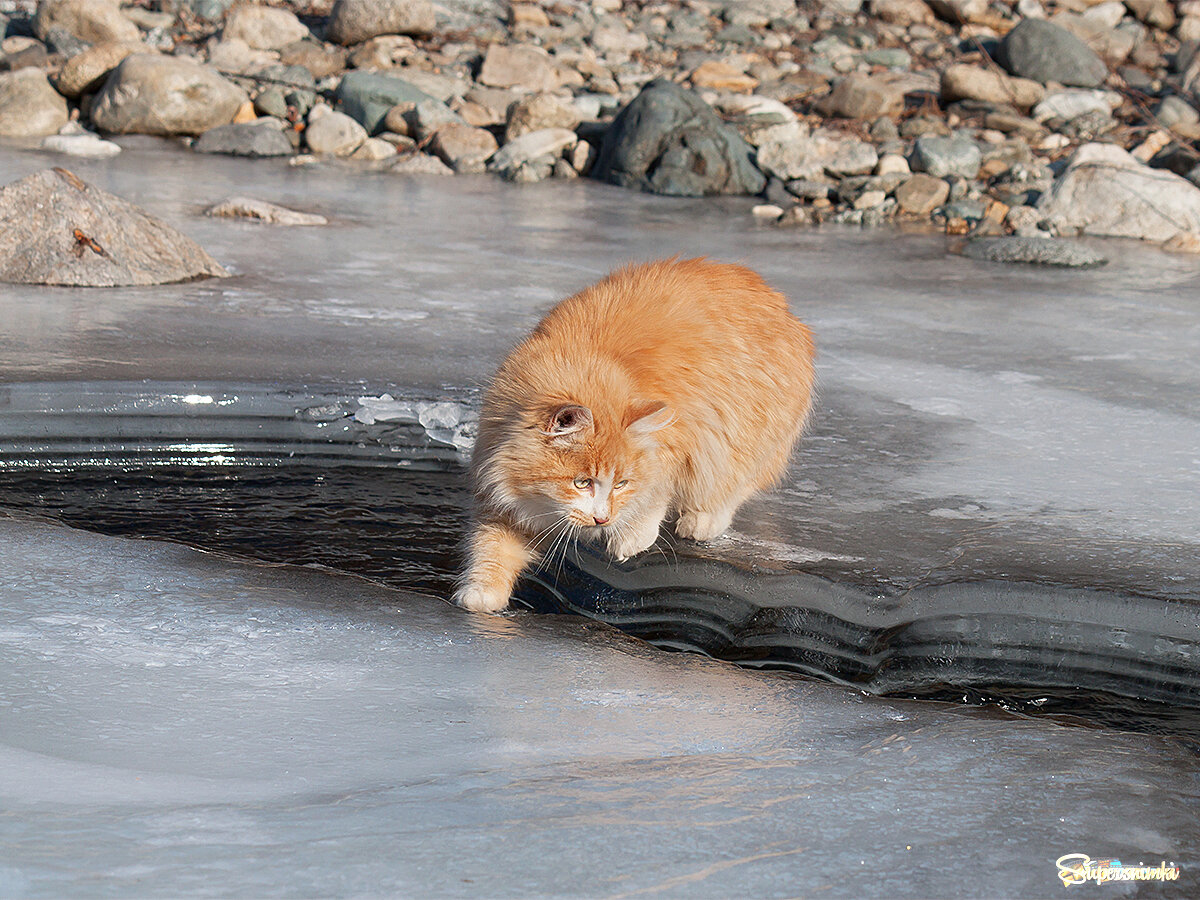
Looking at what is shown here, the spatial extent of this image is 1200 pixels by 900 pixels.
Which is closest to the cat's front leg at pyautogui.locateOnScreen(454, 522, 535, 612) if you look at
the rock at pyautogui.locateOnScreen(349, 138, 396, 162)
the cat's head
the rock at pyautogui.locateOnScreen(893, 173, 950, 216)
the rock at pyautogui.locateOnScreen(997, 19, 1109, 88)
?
the cat's head

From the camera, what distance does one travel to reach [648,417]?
2795 mm

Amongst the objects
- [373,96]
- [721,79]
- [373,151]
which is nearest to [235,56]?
[373,96]

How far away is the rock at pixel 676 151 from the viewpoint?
10945 mm

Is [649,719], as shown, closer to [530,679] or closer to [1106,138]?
[530,679]

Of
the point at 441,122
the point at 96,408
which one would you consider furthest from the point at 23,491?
the point at 441,122

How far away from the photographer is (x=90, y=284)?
5965 millimetres

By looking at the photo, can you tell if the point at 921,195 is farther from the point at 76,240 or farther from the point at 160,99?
the point at 160,99

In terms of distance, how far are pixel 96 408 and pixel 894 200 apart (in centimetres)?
775

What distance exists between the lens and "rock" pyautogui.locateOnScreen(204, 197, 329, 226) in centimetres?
815

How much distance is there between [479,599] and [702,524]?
0.64 m

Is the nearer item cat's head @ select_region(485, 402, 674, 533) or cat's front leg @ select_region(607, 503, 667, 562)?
cat's head @ select_region(485, 402, 674, 533)

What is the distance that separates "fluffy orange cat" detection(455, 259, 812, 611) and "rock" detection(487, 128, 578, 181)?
8.44 m

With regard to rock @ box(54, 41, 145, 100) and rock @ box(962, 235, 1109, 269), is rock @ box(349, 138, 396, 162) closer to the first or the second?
rock @ box(54, 41, 145, 100)

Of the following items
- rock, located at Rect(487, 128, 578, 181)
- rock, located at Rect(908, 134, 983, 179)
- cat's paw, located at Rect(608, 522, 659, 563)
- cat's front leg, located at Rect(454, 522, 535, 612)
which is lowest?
cat's front leg, located at Rect(454, 522, 535, 612)
